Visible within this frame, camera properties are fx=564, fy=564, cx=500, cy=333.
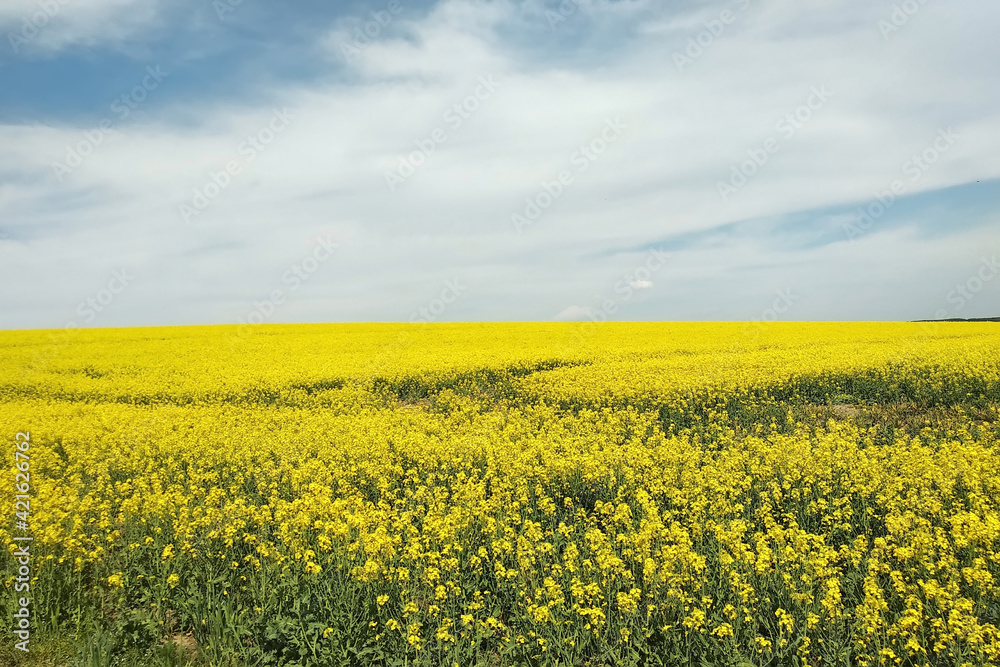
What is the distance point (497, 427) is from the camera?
11.4 m

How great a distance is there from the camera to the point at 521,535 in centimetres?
572

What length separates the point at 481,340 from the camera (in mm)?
30500

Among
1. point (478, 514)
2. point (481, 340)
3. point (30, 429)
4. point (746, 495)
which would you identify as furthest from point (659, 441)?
point (481, 340)

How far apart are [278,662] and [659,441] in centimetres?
686

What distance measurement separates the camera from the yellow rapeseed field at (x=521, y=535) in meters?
4.38

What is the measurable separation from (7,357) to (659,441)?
30.8 metres

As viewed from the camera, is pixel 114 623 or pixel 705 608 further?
pixel 114 623

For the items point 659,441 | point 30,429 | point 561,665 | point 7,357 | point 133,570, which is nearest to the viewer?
point 561,665

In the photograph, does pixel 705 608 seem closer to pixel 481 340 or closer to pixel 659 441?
pixel 659 441

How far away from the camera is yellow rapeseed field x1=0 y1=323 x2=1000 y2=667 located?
14.4 feet

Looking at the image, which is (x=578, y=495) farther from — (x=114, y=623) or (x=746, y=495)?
(x=114, y=623)

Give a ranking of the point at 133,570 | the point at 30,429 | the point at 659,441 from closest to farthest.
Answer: the point at 133,570, the point at 659,441, the point at 30,429

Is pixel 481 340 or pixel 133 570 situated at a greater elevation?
pixel 481 340

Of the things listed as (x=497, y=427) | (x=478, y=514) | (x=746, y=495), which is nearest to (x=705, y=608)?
(x=478, y=514)
